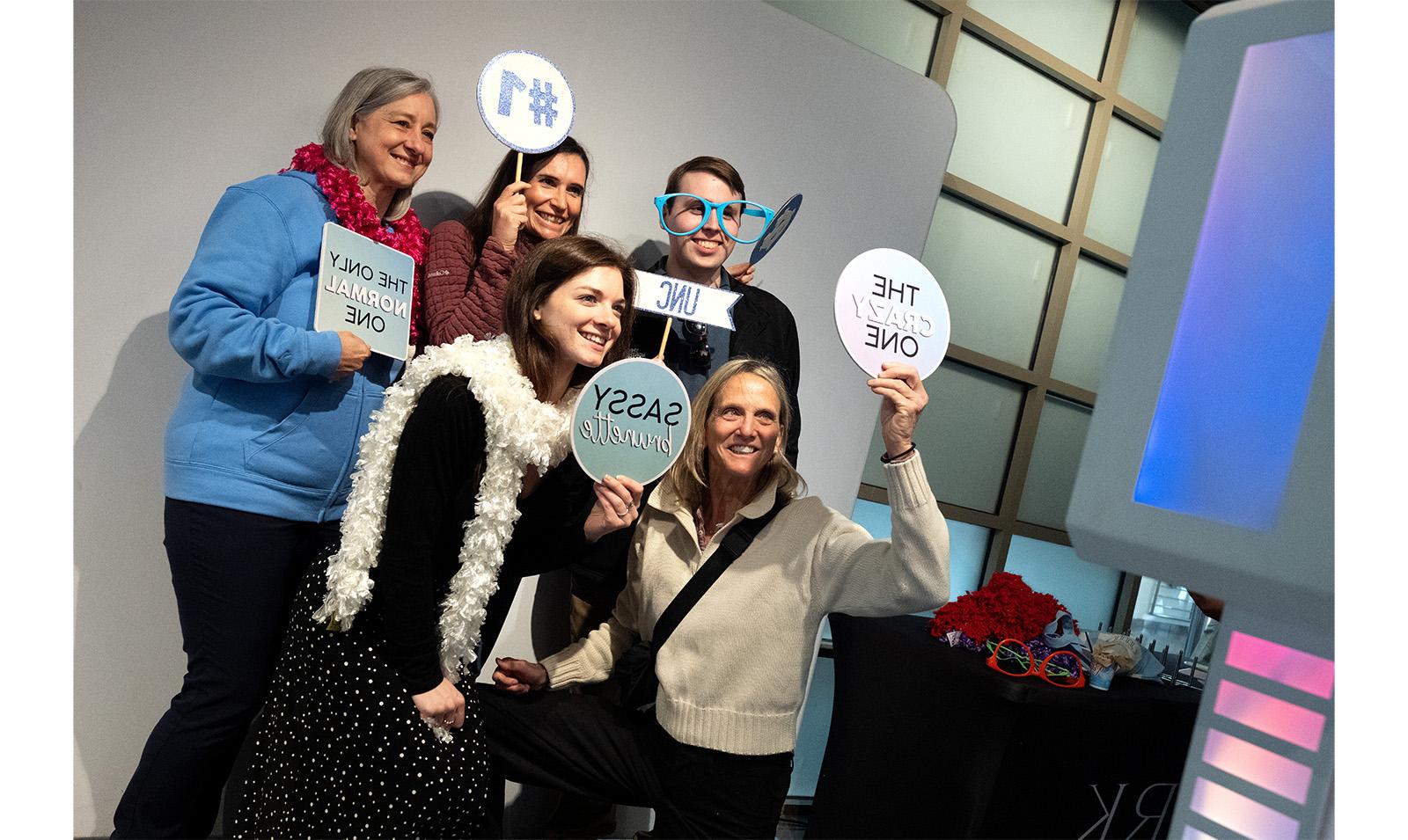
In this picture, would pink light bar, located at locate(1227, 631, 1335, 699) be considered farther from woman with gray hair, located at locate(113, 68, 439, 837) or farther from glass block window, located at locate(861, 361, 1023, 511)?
glass block window, located at locate(861, 361, 1023, 511)

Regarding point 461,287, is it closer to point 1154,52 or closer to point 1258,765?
point 1258,765

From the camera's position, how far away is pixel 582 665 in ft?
6.64

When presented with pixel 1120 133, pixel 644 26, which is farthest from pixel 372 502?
pixel 1120 133

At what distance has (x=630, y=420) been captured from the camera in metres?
1.65

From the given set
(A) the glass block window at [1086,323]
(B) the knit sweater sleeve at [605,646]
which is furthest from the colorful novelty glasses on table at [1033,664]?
(A) the glass block window at [1086,323]

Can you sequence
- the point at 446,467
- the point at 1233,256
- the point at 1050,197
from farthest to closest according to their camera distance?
the point at 1050,197 → the point at 446,467 → the point at 1233,256

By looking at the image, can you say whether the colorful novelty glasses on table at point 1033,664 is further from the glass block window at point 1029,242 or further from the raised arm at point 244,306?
the raised arm at point 244,306

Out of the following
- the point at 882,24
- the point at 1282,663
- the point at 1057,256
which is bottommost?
the point at 1282,663

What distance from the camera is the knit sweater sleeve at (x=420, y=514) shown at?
154 cm

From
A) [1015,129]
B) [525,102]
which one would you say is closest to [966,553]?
[1015,129]

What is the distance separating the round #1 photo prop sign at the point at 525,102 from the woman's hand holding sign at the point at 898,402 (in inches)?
36.2

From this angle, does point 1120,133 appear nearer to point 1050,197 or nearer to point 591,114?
point 1050,197

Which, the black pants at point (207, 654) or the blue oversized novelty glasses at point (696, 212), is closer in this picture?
the black pants at point (207, 654)
